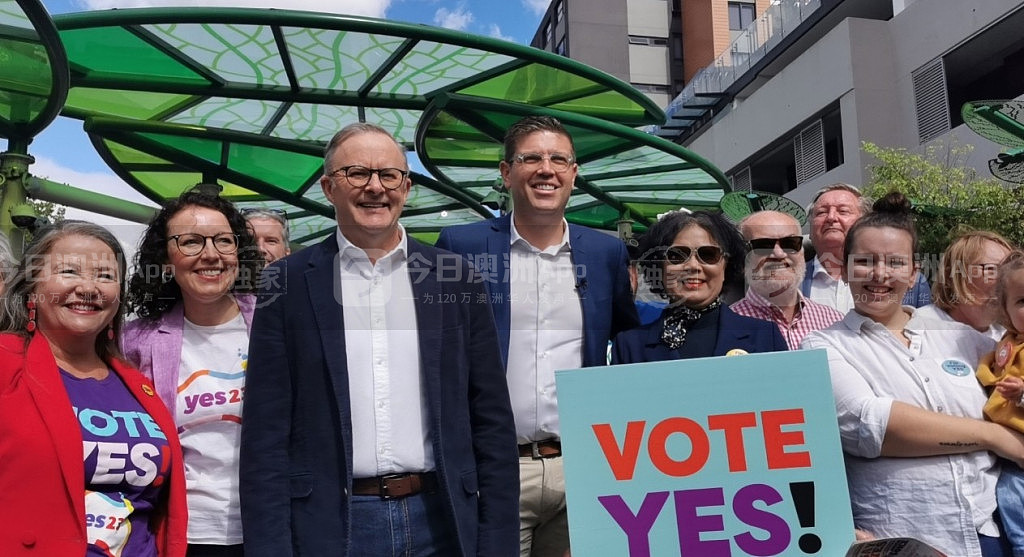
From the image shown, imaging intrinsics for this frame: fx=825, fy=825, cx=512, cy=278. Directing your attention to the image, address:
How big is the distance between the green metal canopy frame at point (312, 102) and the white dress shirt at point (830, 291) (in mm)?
7758

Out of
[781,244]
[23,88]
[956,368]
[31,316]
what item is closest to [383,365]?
[31,316]

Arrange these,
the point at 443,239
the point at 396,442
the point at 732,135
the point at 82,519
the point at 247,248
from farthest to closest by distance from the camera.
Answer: the point at 732,135 < the point at 443,239 < the point at 247,248 < the point at 396,442 < the point at 82,519

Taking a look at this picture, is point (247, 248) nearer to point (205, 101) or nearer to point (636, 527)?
point (636, 527)

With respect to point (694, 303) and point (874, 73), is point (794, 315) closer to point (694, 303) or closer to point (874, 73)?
point (694, 303)

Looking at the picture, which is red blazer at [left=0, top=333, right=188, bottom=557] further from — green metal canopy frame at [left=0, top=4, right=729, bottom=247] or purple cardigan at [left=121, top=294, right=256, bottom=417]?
green metal canopy frame at [left=0, top=4, right=729, bottom=247]

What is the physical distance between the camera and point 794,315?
379 cm

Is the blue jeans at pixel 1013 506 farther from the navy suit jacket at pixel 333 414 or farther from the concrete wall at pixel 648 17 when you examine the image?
the concrete wall at pixel 648 17

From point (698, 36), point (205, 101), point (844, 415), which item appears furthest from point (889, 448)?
point (698, 36)

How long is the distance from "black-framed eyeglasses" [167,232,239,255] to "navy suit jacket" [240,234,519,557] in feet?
1.11

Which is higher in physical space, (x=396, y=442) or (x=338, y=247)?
(x=338, y=247)

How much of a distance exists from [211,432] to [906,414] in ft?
7.44

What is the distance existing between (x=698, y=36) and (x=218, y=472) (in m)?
43.4

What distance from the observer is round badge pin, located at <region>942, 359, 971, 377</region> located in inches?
110

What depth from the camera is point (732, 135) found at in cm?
3162
